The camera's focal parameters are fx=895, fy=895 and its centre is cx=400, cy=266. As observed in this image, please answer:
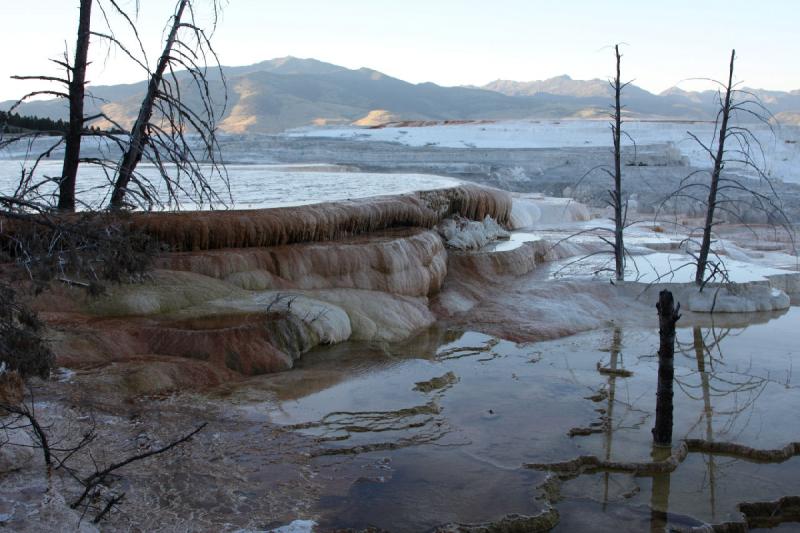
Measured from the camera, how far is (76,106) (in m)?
8.32

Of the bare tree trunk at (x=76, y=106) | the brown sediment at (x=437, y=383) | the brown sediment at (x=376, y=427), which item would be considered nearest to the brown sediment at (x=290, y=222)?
the bare tree trunk at (x=76, y=106)

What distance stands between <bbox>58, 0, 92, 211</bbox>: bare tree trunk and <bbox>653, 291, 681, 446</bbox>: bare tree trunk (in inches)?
210

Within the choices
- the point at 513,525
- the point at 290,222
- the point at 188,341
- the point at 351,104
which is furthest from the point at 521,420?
the point at 351,104

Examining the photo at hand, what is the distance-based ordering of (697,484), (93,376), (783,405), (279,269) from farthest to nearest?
(279,269)
(783,405)
(93,376)
(697,484)

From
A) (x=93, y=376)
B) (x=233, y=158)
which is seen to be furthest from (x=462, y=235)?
(x=233, y=158)

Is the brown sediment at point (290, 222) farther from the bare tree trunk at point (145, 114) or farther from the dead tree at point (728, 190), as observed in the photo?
the dead tree at point (728, 190)

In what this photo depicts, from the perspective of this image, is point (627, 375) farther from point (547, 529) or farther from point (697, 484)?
point (547, 529)

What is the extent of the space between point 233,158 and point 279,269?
18.0 metres

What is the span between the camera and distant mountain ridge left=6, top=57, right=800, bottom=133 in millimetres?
69312

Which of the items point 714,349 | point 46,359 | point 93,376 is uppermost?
point 46,359

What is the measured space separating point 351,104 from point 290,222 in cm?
7724

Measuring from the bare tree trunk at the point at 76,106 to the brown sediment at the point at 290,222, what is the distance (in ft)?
2.33

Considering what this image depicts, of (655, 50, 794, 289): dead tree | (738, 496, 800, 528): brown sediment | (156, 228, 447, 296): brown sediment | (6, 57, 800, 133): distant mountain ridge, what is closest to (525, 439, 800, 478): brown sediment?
(738, 496, 800, 528): brown sediment

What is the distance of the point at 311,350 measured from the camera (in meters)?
8.62
